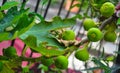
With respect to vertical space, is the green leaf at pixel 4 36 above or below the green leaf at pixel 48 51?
above

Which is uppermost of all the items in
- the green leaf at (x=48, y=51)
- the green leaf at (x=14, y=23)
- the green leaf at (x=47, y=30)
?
the green leaf at (x=14, y=23)

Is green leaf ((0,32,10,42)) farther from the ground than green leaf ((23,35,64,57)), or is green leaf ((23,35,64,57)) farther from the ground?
green leaf ((0,32,10,42))

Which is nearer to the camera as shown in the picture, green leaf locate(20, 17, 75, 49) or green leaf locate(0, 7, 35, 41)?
green leaf locate(0, 7, 35, 41)

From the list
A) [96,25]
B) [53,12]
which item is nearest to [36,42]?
[96,25]

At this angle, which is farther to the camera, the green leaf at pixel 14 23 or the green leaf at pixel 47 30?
the green leaf at pixel 47 30

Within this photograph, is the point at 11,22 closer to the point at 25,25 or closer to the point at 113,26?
the point at 25,25

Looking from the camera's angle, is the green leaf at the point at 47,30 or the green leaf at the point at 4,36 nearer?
the green leaf at the point at 4,36

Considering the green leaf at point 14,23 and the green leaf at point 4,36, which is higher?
the green leaf at point 14,23

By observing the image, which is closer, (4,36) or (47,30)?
(4,36)

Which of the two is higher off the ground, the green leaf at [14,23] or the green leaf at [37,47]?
the green leaf at [14,23]
